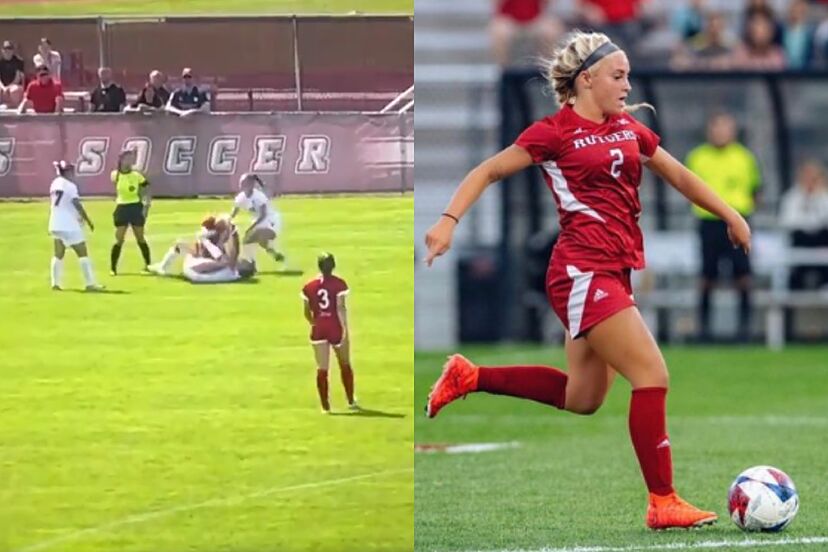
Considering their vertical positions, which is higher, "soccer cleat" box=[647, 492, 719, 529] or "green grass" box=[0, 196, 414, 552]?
"green grass" box=[0, 196, 414, 552]

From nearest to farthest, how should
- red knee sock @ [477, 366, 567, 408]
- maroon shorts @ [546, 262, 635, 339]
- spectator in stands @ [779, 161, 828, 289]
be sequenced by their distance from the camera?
maroon shorts @ [546, 262, 635, 339] → red knee sock @ [477, 366, 567, 408] → spectator in stands @ [779, 161, 828, 289]

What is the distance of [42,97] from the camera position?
680 centimetres

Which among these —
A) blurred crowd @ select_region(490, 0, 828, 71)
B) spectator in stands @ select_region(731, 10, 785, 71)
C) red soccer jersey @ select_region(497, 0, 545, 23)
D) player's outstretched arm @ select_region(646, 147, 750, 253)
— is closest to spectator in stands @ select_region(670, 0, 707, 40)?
blurred crowd @ select_region(490, 0, 828, 71)

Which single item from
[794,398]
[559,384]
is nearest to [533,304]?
[794,398]

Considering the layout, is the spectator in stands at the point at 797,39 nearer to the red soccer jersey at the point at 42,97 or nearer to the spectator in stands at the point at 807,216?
the spectator in stands at the point at 807,216

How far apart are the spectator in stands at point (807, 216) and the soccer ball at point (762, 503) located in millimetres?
12266

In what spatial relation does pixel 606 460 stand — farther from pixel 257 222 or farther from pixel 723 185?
pixel 723 185

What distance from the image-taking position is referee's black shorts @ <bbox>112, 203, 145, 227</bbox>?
6801mm

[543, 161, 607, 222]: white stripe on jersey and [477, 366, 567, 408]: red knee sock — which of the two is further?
[477, 366, 567, 408]: red knee sock

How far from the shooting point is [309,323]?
22.2 ft

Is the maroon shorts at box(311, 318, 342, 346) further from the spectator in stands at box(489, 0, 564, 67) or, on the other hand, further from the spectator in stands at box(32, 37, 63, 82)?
the spectator in stands at box(489, 0, 564, 67)

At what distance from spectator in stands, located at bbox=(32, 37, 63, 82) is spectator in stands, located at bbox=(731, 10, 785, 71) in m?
14.1

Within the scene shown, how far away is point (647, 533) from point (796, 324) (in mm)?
13287

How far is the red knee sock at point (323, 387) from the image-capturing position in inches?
266
